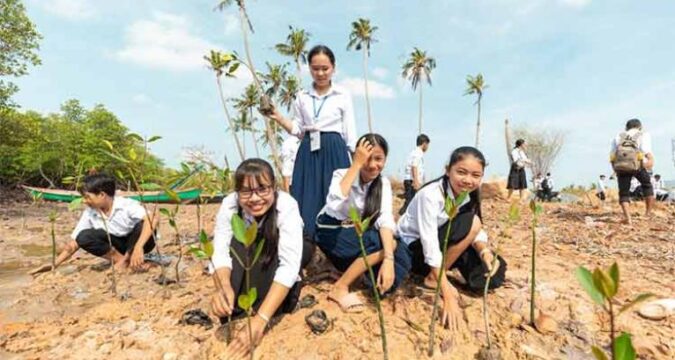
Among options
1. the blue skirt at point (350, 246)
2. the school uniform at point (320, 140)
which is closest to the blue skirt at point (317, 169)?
the school uniform at point (320, 140)

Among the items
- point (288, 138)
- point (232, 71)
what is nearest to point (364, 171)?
point (232, 71)

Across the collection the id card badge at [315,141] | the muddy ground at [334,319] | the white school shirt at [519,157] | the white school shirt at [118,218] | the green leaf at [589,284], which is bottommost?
the muddy ground at [334,319]

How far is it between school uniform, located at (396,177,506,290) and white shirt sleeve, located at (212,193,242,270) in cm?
109

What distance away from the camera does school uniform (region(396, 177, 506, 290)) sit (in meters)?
2.44

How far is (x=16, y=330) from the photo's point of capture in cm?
253

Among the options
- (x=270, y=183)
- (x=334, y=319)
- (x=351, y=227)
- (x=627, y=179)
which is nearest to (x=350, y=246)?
(x=351, y=227)

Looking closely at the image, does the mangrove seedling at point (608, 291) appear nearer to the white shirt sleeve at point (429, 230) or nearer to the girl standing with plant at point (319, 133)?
the white shirt sleeve at point (429, 230)

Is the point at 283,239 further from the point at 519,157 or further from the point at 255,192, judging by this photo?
the point at 519,157

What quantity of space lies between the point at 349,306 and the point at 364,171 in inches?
31.2

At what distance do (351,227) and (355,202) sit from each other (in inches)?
6.1

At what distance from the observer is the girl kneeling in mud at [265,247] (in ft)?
7.00

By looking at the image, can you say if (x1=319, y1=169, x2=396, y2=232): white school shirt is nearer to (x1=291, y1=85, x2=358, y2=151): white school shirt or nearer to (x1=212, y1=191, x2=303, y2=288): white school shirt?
(x1=212, y1=191, x2=303, y2=288): white school shirt

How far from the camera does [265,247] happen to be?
2336 millimetres

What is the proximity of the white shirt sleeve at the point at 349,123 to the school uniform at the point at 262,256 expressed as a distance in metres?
1.03
